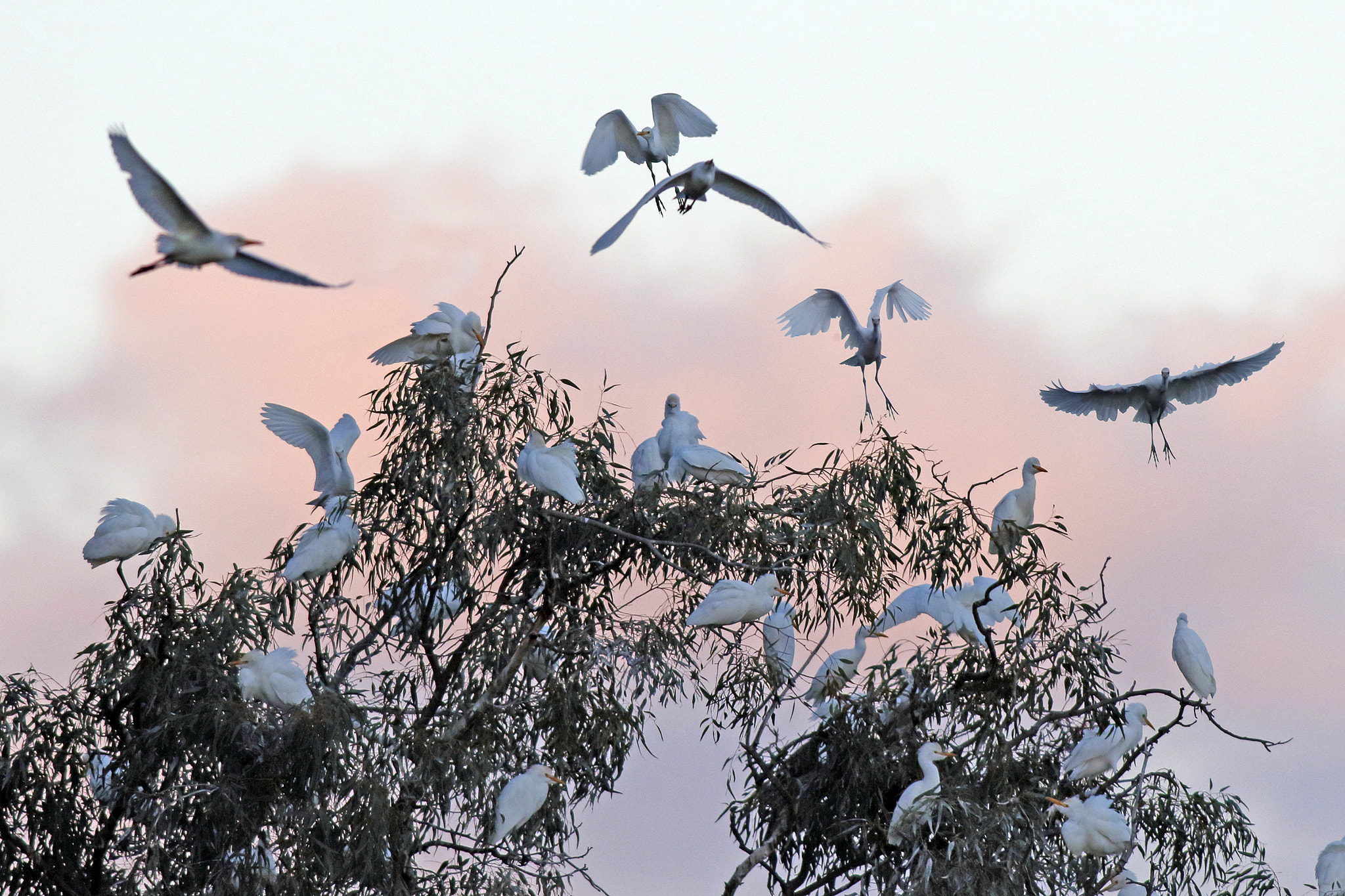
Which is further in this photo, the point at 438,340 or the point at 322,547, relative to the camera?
the point at 438,340

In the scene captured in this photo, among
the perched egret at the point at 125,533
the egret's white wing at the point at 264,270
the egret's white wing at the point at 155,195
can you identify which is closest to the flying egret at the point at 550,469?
the perched egret at the point at 125,533

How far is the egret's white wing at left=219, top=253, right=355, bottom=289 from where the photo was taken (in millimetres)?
3938

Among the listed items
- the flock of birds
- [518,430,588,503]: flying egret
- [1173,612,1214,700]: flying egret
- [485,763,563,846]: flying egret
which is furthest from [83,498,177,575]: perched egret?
[1173,612,1214,700]: flying egret

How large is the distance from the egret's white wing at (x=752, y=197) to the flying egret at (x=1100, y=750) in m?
2.35

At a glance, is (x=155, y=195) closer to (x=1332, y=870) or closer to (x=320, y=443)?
(x=320, y=443)

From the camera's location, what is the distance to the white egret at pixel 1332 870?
6621mm

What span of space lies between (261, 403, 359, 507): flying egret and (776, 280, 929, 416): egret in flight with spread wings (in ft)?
8.49

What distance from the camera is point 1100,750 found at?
592cm

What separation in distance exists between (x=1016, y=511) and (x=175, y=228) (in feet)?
12.8

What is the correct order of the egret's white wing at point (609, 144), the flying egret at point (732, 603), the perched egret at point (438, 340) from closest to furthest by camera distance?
the flying egret at point (732, 603), the perched egret at point (438, 340), the egret's white wing at point (609, 144)

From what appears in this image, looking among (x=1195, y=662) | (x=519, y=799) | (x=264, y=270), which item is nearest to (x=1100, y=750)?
(x=1195, y=662)

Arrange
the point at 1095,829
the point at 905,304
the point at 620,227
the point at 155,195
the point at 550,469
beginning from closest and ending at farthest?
the point at 155,195 < the point at 620,227 < the point at 1095,829 < the point at 550,469 < the point at 905,304

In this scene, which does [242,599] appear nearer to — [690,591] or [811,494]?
[690,591]

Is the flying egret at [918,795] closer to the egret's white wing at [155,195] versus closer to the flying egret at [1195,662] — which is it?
the flying egret at [1195,662]
